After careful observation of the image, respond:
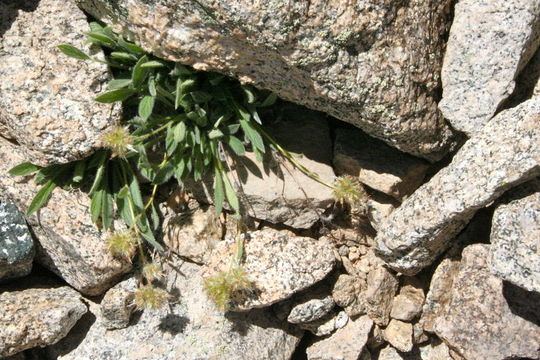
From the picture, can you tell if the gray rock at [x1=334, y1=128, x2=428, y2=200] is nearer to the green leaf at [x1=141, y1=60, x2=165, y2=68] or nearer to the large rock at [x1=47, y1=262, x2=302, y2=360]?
the large rock at [x1=47, y1=262, x2=302, y2=360]

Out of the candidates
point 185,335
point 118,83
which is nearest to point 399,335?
point 185,335

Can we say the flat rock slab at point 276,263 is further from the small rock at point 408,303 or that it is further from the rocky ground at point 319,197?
the small rock at point 408,303

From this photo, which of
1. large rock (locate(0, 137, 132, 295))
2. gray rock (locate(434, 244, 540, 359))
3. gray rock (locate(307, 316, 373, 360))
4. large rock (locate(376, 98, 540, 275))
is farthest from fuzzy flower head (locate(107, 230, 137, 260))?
gray rock (locate(434, 244, 540, 359))

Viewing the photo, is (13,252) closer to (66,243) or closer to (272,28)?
(66,243)

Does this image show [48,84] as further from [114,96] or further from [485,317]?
[485,317]

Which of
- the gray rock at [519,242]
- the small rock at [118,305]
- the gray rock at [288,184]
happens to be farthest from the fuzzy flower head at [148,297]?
the gray rock at [519,242]

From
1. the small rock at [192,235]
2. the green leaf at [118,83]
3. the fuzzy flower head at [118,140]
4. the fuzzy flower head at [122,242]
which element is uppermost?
the green leaf at [118,83]
